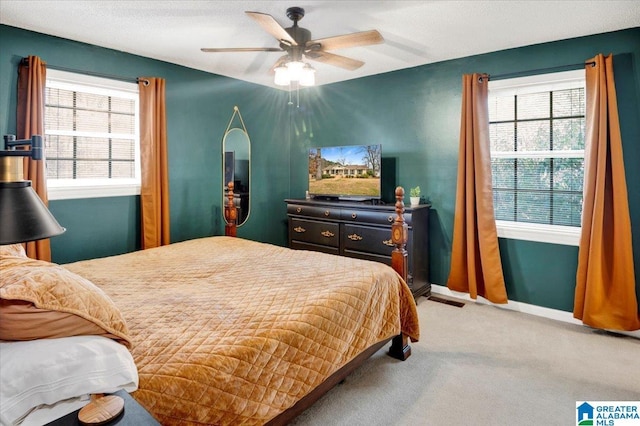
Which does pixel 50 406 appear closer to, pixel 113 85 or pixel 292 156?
pixel 113 85

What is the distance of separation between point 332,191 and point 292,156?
1.17 meters

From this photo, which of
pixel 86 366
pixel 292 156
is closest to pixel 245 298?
pixel 86 366

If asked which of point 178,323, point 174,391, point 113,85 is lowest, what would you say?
point 174,391

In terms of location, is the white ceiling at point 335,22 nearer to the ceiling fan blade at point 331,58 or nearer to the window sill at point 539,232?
the ceiling fan blade at point 331,58

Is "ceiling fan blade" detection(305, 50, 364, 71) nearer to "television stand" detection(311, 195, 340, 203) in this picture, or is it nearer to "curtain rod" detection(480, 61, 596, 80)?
"curtain rod" detection(480, 61, 596, 80)

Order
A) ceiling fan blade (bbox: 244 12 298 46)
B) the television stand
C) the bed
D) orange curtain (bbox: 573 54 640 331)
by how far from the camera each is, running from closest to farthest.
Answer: the bed
ceiling fan blade (bbox: 244 12 298 46)
orange curtain (bbox: 573 54 640 331)
the television stand

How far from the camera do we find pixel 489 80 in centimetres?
387

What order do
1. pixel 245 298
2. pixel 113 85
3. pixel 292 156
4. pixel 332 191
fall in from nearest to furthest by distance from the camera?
pixel 245 298 → pixel 113 85 → pixel 332 191 → pixel 292 156

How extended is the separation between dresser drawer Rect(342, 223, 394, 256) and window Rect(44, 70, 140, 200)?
7.42ft

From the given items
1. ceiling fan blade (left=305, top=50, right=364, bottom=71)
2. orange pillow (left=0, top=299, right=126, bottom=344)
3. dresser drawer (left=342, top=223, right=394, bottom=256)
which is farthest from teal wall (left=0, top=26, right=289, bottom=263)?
orange pillow (left=0, top=299, right=126, bottom=344)

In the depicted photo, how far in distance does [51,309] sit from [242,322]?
2.82 feet

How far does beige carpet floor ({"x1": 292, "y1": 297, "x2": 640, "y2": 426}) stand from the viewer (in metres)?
2.16

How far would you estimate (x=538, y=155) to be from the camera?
3.75m

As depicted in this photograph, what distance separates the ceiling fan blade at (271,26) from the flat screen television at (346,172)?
6.29 ft
